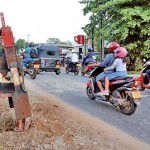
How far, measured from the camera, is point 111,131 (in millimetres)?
6379

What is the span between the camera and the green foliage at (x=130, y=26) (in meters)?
23.4

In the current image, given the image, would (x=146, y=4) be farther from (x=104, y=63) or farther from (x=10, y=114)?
(x=10, y=114)

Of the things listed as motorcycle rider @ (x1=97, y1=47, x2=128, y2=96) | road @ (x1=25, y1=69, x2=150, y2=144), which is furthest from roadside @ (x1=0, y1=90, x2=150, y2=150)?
motorcycle rider @ (x1=97, y1=47, x2=128, y2=96)

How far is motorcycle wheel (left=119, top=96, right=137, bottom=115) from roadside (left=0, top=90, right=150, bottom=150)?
0.89m

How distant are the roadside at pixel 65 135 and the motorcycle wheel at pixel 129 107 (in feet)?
2.93

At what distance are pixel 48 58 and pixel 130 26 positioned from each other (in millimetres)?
6390

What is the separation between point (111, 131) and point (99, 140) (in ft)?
2.64

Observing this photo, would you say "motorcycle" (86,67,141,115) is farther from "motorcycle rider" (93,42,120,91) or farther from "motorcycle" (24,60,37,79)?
"motorcycle" (24,60,37,79)

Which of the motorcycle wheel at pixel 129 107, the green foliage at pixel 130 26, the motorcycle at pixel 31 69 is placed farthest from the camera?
the green foliage at pixel 130 26

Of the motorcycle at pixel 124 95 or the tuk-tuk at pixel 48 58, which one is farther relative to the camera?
the tuk-tuk at pixel 48 58

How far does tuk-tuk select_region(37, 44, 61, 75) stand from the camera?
66.3 ft

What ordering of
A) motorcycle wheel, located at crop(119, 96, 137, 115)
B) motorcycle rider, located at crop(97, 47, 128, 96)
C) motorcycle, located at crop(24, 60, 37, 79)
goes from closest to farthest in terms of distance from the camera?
motorcycle wheel, located at crop(119, 96, 137, 115) < motorcycle rider, located at crop(97, 47, 128, 96) < motorcycle, located at crop(24, 60, 37, 79)

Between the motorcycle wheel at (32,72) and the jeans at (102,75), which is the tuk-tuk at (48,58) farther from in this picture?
the jeans at (102,75)

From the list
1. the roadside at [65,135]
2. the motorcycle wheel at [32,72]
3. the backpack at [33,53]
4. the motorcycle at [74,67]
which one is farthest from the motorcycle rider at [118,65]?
the motorcycle at [74,67]
